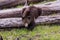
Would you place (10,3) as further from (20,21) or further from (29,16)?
(29,16)

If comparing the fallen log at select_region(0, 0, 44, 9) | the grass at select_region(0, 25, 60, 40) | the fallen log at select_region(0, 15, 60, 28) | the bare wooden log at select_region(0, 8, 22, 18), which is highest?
the fallen log at select_region(0, 0, 44, 9)

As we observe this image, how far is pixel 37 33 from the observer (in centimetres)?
590

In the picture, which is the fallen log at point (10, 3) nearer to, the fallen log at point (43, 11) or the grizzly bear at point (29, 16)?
the fallen log at point (43, 11)

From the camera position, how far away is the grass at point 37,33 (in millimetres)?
5568

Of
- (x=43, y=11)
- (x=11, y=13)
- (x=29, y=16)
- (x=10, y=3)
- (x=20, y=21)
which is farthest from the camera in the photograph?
(x=10, y=3)

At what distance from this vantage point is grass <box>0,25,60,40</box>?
5.57 metres

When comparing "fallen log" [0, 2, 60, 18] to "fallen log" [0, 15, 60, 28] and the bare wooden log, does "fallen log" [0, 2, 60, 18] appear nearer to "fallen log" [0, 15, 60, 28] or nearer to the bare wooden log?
the bare wooden log

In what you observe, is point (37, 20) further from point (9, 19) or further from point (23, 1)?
point (23, 1)

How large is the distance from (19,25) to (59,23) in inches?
51.5

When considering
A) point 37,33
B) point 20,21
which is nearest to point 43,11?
point 20,21

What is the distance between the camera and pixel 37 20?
6.30 m

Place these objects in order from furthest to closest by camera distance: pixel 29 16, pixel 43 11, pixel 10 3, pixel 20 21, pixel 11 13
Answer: pixel 10 3 < pixel 43 11 < pixel 11 13 < pixel 20 21 < pixel 29 16

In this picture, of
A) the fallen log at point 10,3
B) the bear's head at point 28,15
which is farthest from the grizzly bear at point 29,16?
the fallen log at point 10,3

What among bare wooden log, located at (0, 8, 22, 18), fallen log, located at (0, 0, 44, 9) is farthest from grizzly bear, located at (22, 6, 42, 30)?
fallen log, located at (0, 0, 44, 9)
